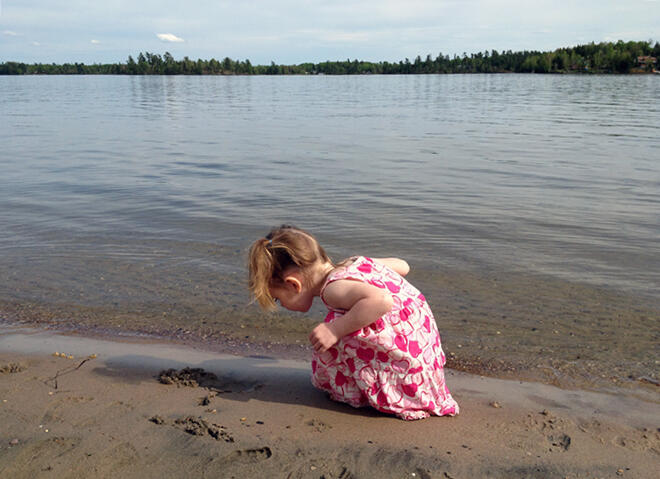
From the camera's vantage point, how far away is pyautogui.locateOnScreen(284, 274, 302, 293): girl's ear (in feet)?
9.27

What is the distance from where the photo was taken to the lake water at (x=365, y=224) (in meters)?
4.52

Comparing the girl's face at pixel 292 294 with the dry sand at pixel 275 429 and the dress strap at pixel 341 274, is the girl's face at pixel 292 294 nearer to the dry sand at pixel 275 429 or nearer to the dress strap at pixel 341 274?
the dress strap at pixel 341 274

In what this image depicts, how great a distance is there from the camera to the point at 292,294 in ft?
9.48

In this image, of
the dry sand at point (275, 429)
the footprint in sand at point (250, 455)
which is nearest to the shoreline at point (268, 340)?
the dry sand at point (275, 429)

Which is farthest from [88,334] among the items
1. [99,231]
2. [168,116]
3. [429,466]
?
[168,116]

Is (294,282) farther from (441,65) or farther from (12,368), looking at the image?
(441,65)

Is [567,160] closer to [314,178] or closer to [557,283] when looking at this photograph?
[314,178]

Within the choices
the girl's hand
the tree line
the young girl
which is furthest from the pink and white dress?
the tree line

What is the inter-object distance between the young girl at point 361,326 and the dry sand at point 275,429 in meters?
0.11

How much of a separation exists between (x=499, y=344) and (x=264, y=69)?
450 ft

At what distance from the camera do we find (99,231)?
23.1 ft

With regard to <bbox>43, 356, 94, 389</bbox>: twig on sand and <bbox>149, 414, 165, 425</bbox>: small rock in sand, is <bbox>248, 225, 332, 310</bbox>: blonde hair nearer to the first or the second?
<bbox>149, 414, 165, 425</bbox>: small rock in sand

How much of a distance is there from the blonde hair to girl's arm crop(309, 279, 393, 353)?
20cm

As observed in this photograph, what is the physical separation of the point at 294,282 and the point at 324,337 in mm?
323
